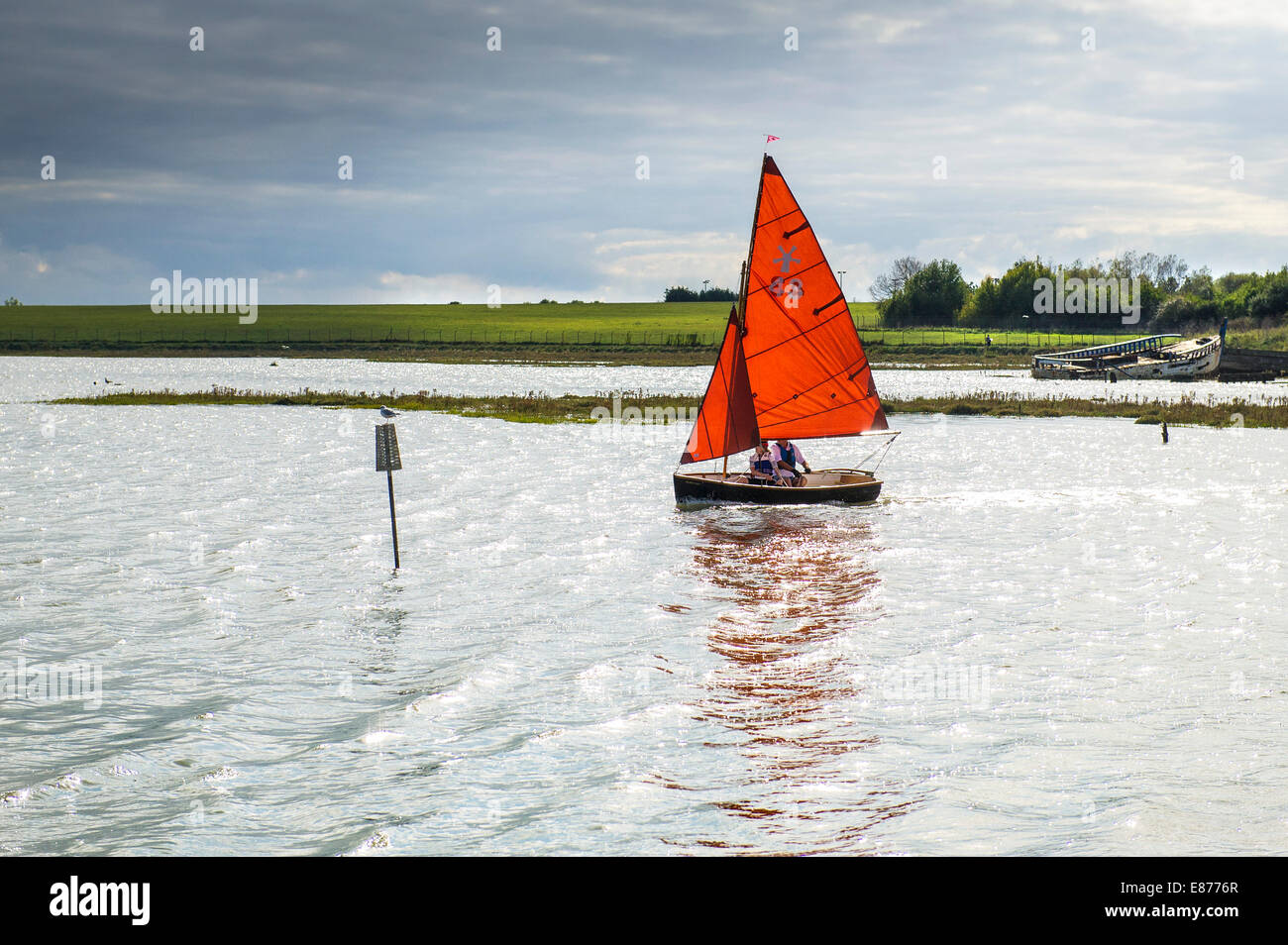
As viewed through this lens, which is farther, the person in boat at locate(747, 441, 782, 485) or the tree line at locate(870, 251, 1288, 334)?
the tree line at locate(870, 251, 1288, 334)

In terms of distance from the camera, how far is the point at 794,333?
33.1 metres

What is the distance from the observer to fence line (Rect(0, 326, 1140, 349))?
15875 cm

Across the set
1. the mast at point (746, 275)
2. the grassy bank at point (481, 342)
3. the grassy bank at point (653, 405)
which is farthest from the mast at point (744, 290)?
the grassy bank at point (481, 342)

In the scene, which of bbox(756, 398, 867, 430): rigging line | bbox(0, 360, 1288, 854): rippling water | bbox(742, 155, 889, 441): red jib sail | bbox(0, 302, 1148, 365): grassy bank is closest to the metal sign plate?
bbox(0, 360, 1288, 854): rippling water

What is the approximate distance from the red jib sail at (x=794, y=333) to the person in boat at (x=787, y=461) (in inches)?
36.3

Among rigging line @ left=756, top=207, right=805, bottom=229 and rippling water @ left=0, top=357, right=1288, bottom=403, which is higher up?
rigging line @ left=756, top=207, right=805, bottom=229

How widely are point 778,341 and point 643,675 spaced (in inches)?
725

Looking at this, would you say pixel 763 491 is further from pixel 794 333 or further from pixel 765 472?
pixel 794 333

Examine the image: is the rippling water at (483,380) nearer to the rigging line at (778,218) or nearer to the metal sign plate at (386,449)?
the rigging line at (778,218)

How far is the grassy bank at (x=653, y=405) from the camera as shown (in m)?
60.7

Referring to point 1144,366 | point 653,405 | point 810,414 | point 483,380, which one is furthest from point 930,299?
point 810,414

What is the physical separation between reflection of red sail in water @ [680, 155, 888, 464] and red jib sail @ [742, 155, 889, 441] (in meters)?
0.03

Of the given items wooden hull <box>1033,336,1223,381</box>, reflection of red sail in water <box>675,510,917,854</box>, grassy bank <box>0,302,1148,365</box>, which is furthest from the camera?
grassy bank <box>0,302,1148,365</box>

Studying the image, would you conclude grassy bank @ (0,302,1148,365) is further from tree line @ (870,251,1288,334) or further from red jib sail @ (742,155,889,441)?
red jib sail @ (742,155,889,441)
